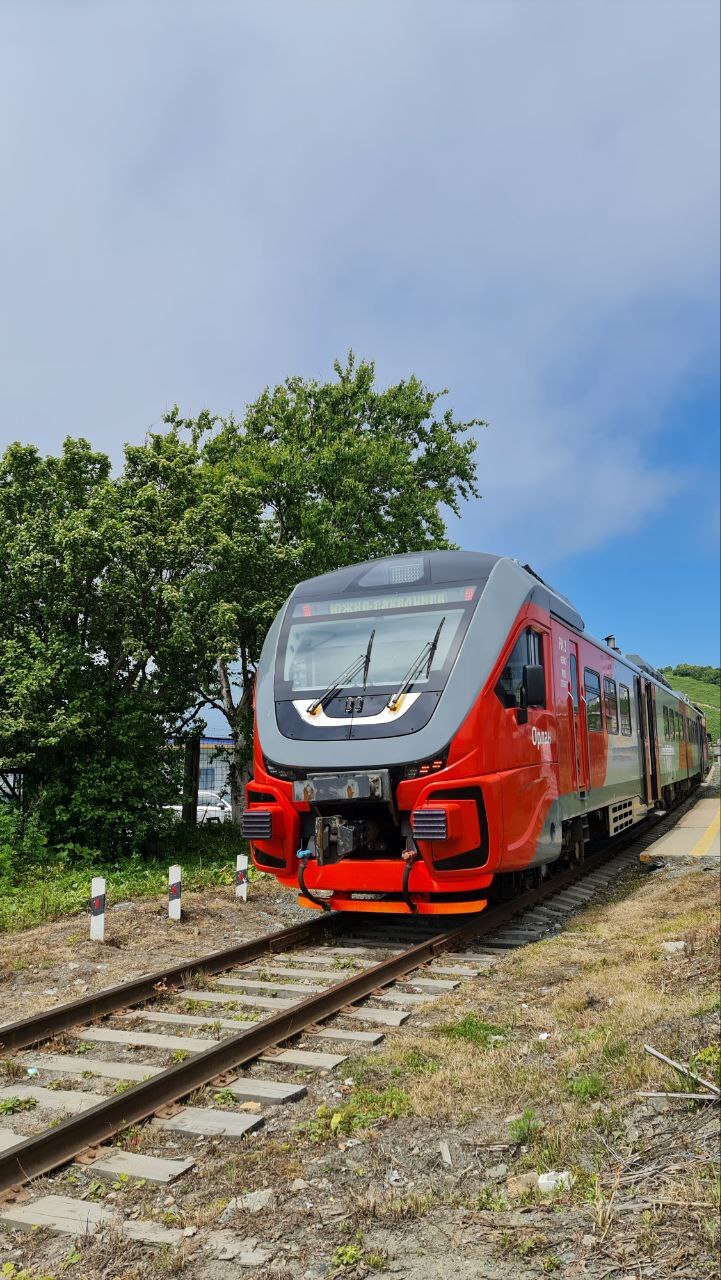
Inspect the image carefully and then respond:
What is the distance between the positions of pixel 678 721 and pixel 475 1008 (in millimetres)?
19713

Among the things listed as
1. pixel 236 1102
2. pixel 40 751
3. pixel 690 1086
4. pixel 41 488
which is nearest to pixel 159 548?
pixel 41 488

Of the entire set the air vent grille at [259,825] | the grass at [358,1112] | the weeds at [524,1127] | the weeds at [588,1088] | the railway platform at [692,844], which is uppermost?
the air vent grille at [259,825]

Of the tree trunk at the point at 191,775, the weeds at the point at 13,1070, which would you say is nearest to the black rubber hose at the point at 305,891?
the weeds at the point at 13,1070

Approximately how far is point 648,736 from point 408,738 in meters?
11.2

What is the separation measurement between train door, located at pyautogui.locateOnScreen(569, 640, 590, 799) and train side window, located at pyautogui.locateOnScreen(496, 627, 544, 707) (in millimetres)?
1637

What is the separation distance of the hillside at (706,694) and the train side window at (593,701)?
96.4 m

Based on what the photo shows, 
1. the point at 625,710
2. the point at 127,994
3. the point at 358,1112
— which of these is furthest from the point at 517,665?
the point at 625,710

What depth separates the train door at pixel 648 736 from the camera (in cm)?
1741

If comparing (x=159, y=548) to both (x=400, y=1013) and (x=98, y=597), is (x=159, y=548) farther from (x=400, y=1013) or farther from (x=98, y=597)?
(x=400, y=1013)

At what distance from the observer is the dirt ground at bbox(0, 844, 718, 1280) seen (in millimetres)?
3416

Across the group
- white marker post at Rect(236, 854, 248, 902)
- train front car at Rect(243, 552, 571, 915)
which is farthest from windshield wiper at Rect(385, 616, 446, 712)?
white marker post at Rect(236, 854, 248, 902)

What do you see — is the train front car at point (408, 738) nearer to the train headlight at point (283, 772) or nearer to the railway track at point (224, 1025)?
the train headlight at point (283, 772)

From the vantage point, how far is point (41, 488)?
16141 millimetres

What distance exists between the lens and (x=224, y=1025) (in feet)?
21.1
